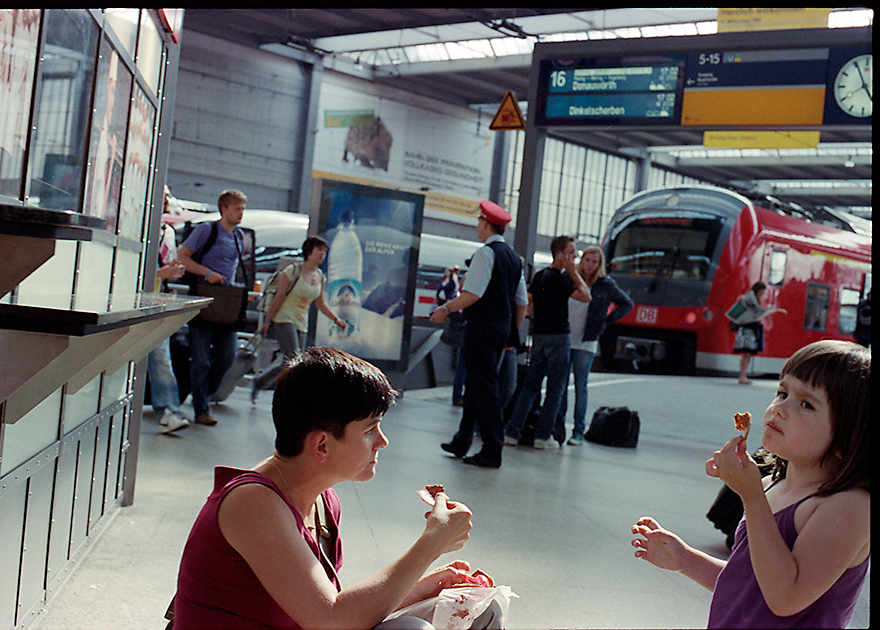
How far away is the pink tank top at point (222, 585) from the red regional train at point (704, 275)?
12636 mm

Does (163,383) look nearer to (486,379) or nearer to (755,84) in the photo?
(486,379)

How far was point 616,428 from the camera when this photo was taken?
7.35 metres

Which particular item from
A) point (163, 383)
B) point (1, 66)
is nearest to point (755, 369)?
point (163, 383)

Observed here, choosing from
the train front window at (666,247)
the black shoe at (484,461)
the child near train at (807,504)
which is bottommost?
the black shoe at (484,461)

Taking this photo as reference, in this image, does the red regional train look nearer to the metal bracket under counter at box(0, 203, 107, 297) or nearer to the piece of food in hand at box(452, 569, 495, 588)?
the piece of food in hand at box(452, 569, 495, 588)

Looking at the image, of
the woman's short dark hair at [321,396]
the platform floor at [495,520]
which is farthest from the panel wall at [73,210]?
the woman's short dark hair at [321,396]

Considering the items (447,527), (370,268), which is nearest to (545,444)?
(370,268)

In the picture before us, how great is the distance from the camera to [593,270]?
7.32 meters

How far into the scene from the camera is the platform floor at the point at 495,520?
3293 millimetres

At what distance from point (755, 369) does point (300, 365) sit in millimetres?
13600

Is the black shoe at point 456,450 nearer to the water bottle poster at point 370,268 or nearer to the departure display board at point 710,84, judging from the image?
the water bottle poster at point 370,268

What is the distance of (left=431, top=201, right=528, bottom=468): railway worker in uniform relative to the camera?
5883mm

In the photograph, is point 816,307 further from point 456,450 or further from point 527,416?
point 456,450

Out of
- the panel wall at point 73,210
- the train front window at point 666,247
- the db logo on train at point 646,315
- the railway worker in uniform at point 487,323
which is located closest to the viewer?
the panel wall at point 73,210
